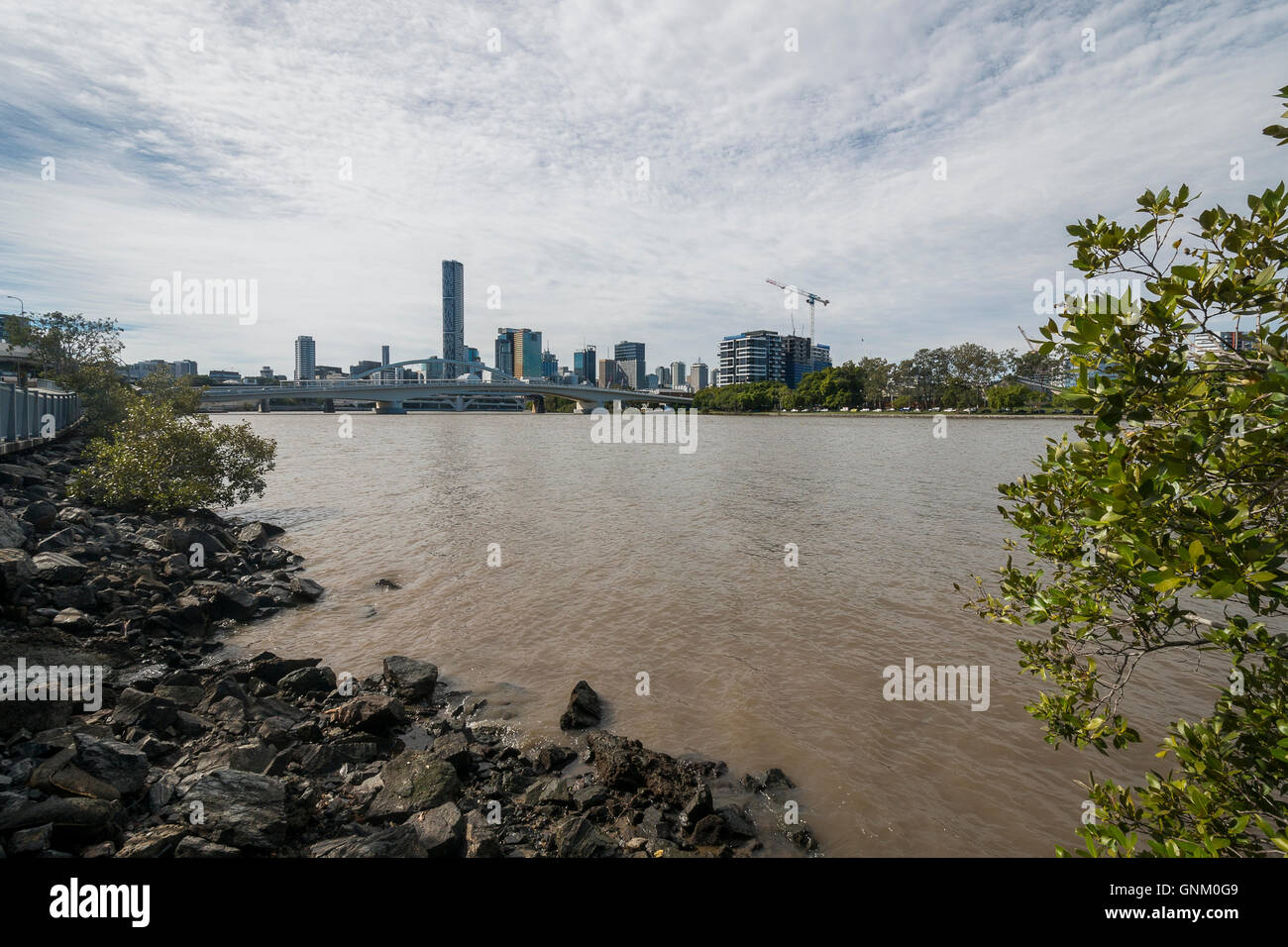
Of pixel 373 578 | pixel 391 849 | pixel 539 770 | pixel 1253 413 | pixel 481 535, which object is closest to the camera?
pixel 1253 413

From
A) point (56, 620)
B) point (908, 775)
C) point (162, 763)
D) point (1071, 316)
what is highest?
point (1071, 316)

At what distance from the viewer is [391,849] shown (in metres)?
6.02

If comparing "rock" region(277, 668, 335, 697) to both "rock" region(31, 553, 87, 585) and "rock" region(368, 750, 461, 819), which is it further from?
"rock" region(31, 553, 87, 585)

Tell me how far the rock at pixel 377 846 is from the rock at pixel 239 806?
51cm

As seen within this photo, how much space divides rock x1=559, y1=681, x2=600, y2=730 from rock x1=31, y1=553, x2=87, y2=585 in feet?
37.2

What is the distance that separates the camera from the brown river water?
341 inches

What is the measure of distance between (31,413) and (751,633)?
3577 centimetres

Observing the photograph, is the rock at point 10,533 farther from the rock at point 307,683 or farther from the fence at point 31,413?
the fence at point 31,413

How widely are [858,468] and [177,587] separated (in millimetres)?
41400

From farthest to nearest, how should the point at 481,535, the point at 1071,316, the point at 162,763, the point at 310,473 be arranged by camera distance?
the point at 310,473
the point at 481,535
the point at 162,763
the point at 1071,316

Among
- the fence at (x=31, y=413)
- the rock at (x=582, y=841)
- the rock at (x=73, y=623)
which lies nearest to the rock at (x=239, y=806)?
the rock at (x=582, y=841)

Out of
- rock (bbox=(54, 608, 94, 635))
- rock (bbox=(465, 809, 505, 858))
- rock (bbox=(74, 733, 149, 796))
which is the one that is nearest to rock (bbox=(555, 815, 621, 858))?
rock (bbox=(465, 809, 505, 858))

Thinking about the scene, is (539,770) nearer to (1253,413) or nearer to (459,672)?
(459,672)

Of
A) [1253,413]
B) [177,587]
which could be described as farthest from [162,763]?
[1253,413]
